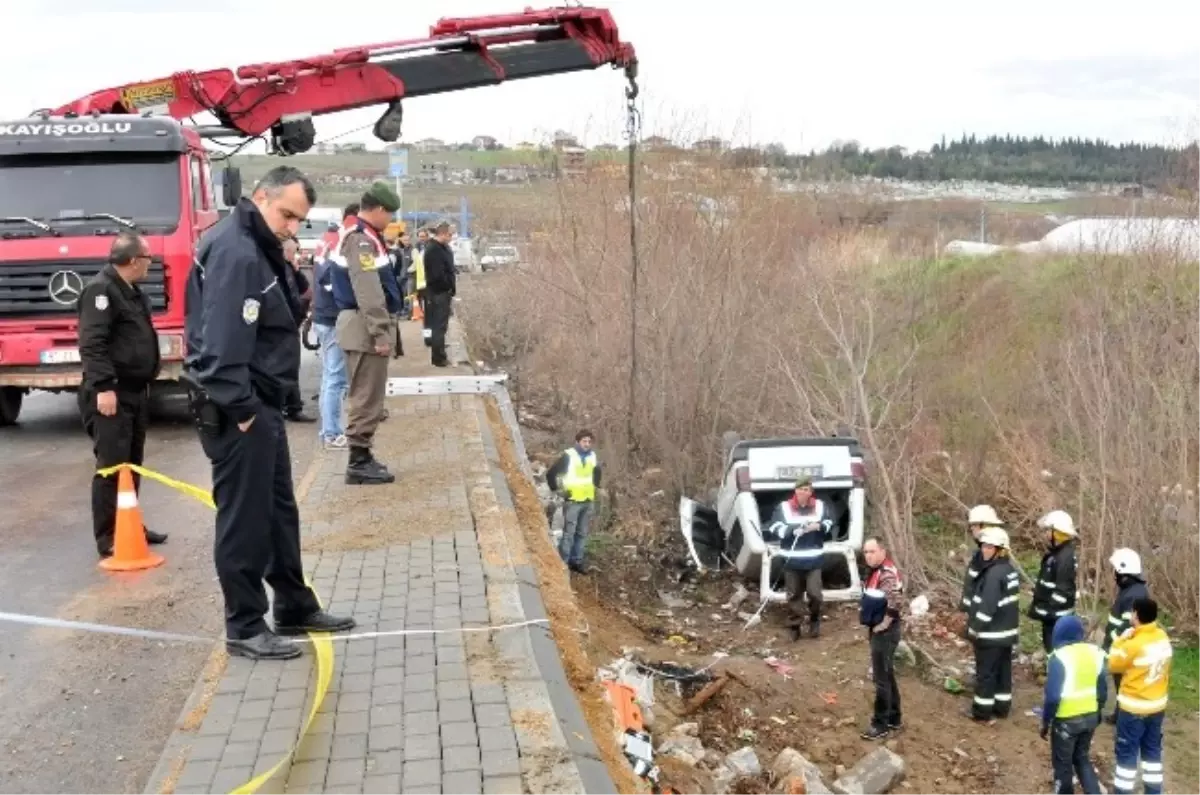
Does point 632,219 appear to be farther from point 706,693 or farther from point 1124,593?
point 1124,593

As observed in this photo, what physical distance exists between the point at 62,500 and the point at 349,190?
37133mm

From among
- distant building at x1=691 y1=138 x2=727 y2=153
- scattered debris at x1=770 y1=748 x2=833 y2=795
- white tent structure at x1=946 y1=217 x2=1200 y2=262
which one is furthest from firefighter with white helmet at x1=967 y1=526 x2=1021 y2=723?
distant building at x1=691 y1=138 x2=727 y2=153

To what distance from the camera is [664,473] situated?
16250 mm

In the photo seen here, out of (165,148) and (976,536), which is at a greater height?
(165,148)

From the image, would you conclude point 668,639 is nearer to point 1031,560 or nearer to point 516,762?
point 1031,560

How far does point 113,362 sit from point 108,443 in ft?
1.66

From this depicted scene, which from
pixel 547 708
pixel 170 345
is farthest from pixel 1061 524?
pixel 170 345

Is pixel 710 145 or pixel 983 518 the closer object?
pixel 983 518

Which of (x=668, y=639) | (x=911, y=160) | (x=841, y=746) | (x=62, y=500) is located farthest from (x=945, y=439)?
(x=911, y=160)

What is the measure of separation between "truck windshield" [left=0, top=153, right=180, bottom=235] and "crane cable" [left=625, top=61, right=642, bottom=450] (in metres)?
4.67

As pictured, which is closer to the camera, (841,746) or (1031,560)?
(841,746)

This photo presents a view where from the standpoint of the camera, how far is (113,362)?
23.2 ft

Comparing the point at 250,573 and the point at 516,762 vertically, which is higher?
the point at 250,573

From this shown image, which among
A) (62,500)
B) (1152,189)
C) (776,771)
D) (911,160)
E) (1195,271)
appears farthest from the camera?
(911,160)
